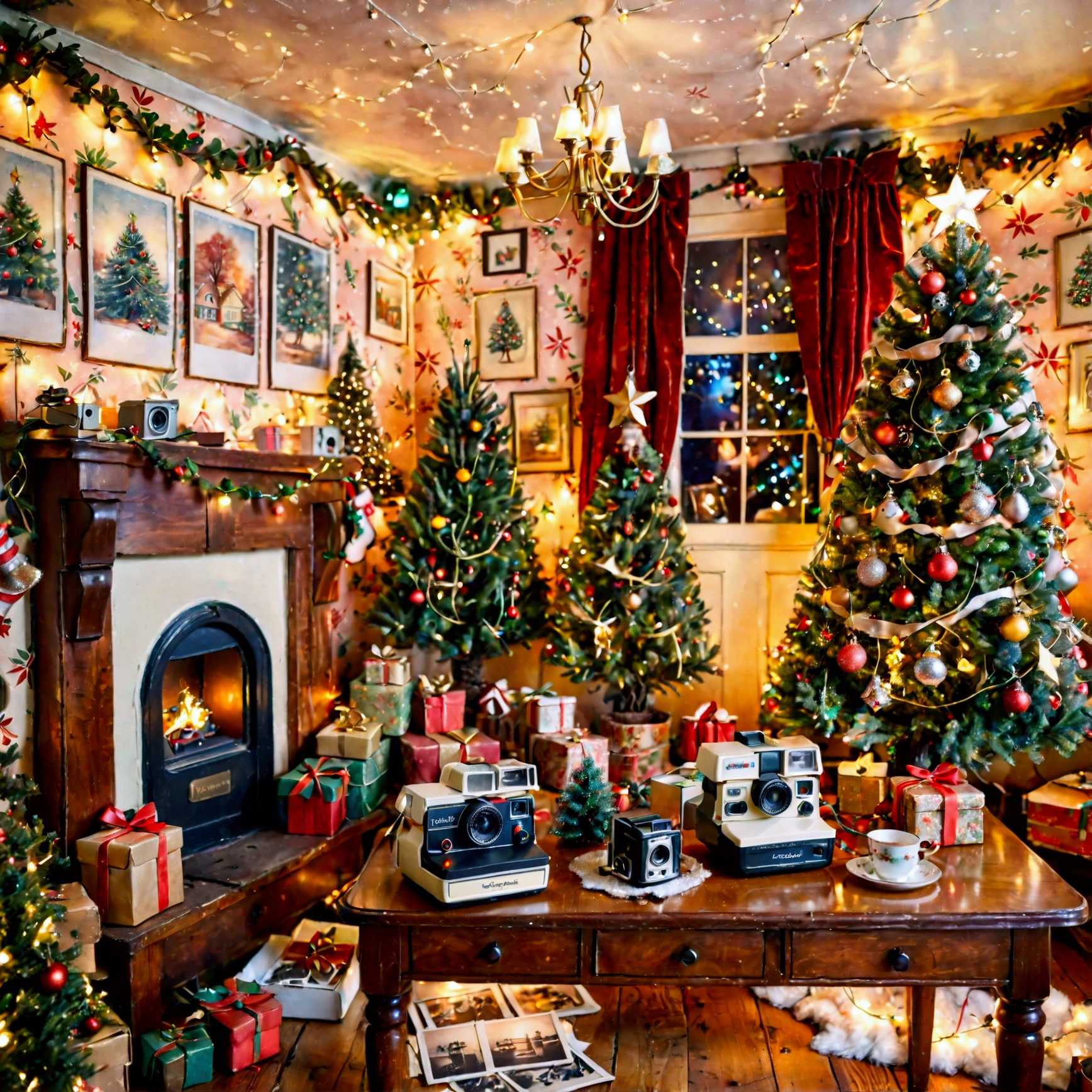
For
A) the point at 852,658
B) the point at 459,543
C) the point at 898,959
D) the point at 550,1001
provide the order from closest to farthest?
the point at 898,959, the point at 550,1001, the point at 852,658, the point at 459,543

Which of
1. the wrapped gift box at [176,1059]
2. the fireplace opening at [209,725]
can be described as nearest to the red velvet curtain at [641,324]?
the fireplace opening at [209,725]

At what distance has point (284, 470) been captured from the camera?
3352 mm

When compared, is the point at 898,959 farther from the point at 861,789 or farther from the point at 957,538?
the point at 957,538

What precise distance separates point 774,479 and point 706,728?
1259 mm

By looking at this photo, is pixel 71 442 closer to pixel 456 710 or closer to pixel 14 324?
pixel 14 324

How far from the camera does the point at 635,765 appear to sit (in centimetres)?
378

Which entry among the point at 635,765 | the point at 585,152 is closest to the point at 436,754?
the point at 635,765

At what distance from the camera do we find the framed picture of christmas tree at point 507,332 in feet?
14.7

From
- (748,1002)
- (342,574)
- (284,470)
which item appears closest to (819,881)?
(748,1002)

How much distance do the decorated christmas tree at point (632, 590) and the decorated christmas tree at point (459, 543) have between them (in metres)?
0.30

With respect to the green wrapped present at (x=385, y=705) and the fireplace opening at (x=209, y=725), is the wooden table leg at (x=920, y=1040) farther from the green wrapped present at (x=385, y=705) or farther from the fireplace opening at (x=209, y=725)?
the fireplace opening at (x=209, y=725)

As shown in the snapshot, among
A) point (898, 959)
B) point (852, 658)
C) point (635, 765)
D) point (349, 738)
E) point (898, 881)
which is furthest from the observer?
point (635, 765)

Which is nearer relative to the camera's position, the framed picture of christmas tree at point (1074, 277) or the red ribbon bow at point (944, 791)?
the red ribbon bow at point (944, 791)

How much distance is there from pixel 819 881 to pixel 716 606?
2095 millimetres
